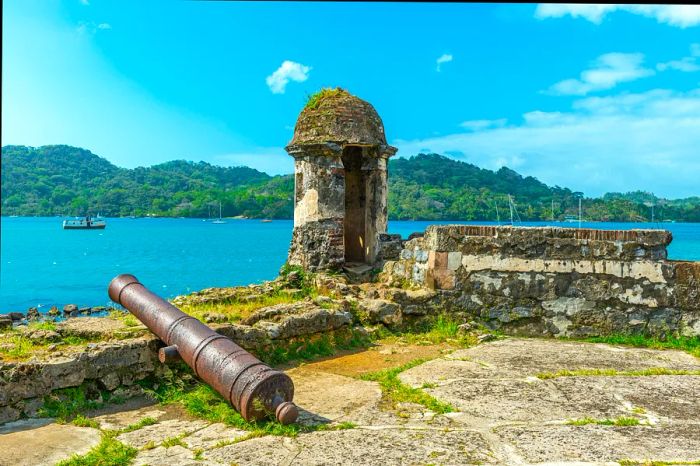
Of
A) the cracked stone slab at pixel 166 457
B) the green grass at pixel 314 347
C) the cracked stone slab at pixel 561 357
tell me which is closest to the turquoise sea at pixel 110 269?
the green grass at pixel 314 347

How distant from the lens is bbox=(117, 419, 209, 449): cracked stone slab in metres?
3.97

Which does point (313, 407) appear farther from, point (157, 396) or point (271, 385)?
point (157, 396)

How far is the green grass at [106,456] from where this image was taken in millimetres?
3557

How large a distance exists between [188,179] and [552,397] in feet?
448

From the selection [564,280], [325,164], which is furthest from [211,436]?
[325,164]

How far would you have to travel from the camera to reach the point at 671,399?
4.63 meters

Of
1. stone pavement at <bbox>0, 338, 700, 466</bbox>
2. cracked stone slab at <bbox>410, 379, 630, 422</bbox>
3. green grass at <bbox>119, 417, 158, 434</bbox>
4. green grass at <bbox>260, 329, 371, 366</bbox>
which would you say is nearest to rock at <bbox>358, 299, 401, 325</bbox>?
green grass at <bbox>260, 329, 371, 366</bbox>

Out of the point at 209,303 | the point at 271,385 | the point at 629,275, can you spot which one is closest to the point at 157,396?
the point at 271,385

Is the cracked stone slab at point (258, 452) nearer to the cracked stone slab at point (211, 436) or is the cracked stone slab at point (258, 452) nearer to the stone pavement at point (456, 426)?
the stone pavement at point (456, 426)

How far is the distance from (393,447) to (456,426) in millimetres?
621

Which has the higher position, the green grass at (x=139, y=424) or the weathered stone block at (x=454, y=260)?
the weathered stone block at (x=454, y=260)

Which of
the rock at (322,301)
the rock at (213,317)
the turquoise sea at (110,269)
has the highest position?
the rock at (322,301)

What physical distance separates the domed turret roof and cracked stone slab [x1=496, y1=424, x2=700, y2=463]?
22.4ft

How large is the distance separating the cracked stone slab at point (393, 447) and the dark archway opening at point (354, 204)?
7.94 meters
